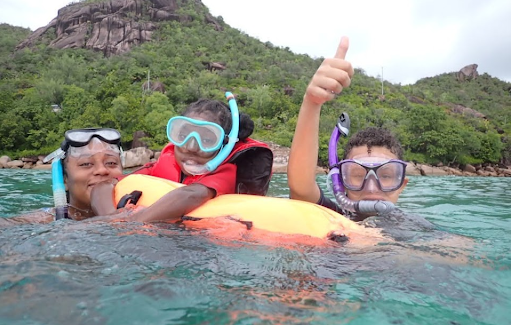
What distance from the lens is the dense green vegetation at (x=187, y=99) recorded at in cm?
2441

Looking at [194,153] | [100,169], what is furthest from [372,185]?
[100,169]

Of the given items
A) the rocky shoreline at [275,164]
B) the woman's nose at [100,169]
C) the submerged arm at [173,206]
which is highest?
the woman's nose at [100,169]

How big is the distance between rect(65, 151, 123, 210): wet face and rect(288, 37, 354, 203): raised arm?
163cm

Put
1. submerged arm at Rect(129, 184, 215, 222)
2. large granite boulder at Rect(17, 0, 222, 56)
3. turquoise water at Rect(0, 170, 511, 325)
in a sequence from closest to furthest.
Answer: turquoise water at Rect(0, 170, 511, 325), submerged arm at Rect(129, 184, 215, 222), large granite boulder at Rect(17, 0, 222, 56)

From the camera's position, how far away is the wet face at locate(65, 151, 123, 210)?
3119 millimetres

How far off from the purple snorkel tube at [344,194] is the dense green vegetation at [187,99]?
9062 mm

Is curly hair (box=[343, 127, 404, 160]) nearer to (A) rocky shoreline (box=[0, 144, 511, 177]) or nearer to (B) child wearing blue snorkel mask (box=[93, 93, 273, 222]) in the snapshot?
(B) child wearing blue snorkel mask (box=[93, 93, 273, 222])

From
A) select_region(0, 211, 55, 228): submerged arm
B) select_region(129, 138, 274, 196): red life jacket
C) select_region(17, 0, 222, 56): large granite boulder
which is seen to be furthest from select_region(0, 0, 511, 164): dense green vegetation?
select_region(0, 211, 55, 228): submerged arm

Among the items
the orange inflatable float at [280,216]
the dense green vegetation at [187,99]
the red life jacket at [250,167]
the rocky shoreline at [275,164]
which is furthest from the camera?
the dense green vegetation at [187,99]

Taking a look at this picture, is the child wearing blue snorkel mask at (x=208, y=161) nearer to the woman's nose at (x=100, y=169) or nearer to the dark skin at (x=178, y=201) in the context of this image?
the dark skin at (x=178, y=201)

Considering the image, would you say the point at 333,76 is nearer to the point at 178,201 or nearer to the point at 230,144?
the point at 230,144

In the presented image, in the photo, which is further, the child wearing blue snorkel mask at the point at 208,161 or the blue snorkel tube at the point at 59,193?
the blue snorkel tube at the point at 59,193

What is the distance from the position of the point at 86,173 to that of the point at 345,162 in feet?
6.72

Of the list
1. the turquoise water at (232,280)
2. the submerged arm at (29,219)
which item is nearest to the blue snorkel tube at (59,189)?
the submerged arm at (29,219)
